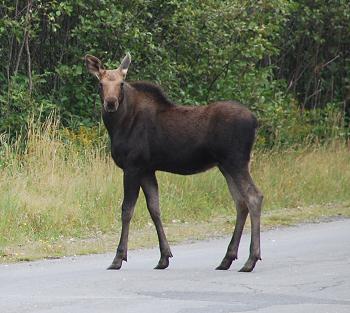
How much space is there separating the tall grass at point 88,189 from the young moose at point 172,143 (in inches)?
86.4

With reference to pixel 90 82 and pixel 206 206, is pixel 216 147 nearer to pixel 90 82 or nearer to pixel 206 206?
pixel 206 206

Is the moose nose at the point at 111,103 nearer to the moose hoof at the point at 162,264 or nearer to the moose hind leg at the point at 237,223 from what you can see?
the moose hind leg at the point at 237,223

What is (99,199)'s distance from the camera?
55.1 feet

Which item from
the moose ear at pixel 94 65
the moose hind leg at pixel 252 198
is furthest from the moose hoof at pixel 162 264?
the moose ear at pixel 94 65

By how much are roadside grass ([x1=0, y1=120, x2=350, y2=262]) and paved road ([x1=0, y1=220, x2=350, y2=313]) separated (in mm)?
1159

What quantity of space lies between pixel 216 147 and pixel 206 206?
5502mm

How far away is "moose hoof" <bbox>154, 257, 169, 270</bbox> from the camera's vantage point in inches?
484

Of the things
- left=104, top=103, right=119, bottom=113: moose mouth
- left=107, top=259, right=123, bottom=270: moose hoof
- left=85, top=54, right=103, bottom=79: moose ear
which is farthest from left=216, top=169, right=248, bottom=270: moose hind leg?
left=85, top=54, right=103, bottom=79: moose ear

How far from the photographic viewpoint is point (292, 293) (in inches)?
412

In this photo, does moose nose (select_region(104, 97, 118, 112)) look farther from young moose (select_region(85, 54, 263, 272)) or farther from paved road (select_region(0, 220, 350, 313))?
paved road (select_region(0, 220, 350, 313))

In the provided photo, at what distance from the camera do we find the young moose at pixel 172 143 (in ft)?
41.6

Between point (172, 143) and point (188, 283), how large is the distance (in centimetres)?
219

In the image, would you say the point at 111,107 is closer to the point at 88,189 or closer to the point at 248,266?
the point at 248,266

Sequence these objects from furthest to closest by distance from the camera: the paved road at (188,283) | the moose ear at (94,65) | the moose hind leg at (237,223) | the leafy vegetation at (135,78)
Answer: the leafy vegetation at (135,78) < the moose ear at (94,65) < the moose hind leg at (237,223) < the paved road at (188,283)
